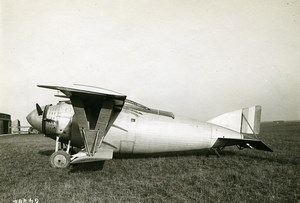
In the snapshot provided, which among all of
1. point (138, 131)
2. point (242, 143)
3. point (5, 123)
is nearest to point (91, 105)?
point (138, 131)

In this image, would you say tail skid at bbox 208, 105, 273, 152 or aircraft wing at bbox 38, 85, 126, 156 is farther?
tail skid at bbox 208, 105, 273, 152

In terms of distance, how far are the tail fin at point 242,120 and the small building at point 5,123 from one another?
3975 centimetres

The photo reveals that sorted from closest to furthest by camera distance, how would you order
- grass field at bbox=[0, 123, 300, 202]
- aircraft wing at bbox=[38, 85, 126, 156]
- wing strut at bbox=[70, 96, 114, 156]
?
grass field at bbox=[0, 123, 300, 202] → aircraft wing at bbox=[38, 85, 126, 156] → wing strut at bbox=[70, 96, 114, 156]

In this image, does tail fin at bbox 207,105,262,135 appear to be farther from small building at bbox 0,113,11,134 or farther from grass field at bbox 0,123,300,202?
small building at bbox 0,113,11,134

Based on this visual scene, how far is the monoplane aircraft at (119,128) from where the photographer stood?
22.0 ft

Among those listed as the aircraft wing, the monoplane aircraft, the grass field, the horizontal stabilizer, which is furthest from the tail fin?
the aircraft wing

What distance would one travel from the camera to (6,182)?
562 cm

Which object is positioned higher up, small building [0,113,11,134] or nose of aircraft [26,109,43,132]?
nose of aircraft [26,109,43,132]

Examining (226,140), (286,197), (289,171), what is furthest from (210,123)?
(286,197)

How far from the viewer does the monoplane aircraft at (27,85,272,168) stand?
22.0 ft

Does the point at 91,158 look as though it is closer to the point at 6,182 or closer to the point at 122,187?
the point at 122,187

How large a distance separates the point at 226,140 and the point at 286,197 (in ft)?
13.4

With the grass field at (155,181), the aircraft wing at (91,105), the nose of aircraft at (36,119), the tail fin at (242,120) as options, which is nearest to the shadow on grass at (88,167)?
the grass field at (155,181)

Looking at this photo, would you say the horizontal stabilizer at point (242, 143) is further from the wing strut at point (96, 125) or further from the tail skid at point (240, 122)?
the wing strut at point (96, 125)
